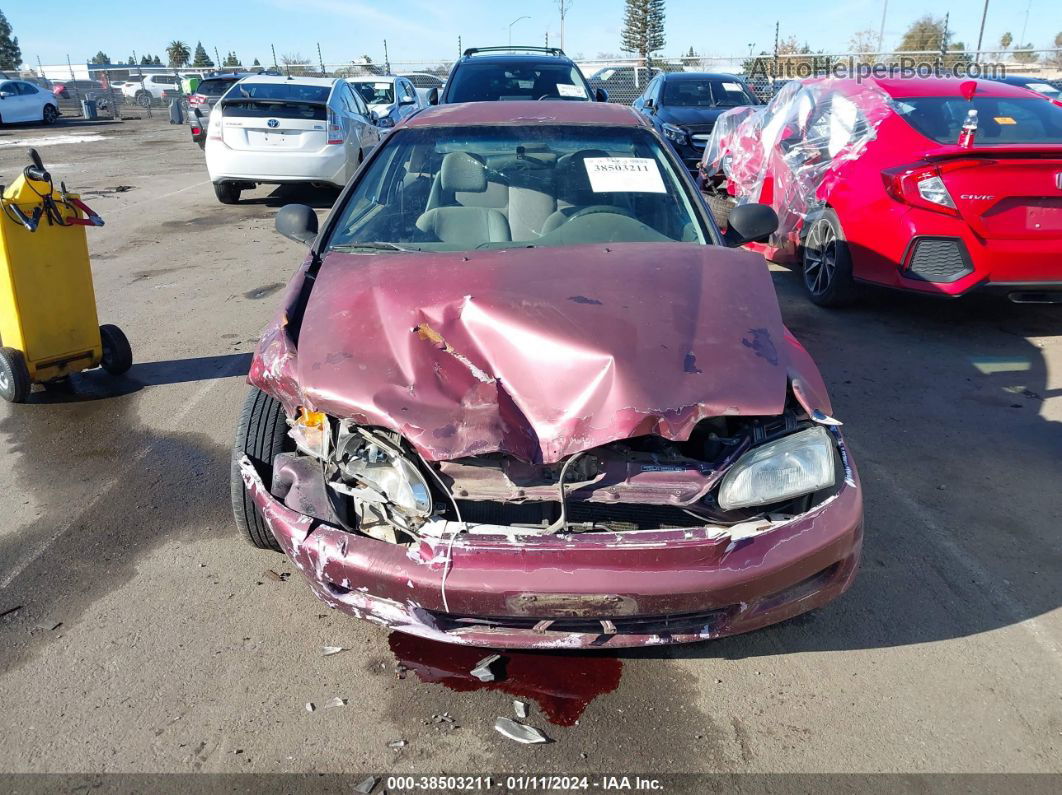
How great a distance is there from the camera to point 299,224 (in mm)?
3783

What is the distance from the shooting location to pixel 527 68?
9.46 m

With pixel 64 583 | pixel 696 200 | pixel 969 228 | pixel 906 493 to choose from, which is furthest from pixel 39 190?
pixel 969 228

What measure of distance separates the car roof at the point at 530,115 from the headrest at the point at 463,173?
246mm

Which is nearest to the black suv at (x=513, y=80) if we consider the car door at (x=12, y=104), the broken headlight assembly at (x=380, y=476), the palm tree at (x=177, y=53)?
the broken headlight assembly at (x=380, y=476)

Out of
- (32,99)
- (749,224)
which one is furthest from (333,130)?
(32,99)

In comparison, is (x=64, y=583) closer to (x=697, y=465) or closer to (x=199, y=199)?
(x=697, y=465)

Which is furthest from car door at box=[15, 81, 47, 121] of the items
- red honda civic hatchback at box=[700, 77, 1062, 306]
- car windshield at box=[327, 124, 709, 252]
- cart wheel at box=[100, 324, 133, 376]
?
car windshield at box=[327, 124, 709, 252]

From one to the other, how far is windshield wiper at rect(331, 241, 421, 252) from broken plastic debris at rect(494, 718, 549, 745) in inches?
74.7

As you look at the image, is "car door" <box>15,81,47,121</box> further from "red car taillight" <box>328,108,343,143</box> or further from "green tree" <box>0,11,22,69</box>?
"green tree" <box>0,11,22,69</box>

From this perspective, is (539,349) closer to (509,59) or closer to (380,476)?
(380,476)

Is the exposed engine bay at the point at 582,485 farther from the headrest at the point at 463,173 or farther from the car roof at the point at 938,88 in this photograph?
the car roof at the point at 938,88

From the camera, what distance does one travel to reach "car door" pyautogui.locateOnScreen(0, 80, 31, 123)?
25906mm

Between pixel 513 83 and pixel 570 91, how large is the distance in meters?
0.66

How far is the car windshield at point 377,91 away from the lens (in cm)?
1684
